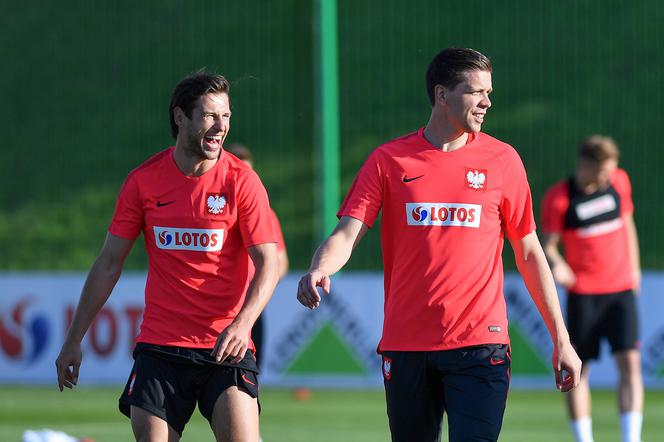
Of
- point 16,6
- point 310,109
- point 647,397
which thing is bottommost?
point 647,397

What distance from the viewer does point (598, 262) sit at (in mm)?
10602

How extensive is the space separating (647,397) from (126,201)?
379 inches

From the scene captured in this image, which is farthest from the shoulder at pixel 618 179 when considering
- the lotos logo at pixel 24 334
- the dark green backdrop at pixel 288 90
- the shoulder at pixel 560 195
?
the dark green backdrop at pixel 288 90

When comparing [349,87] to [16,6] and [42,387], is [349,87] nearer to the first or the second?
[16,6]

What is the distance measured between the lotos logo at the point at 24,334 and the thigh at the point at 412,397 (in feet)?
33.6

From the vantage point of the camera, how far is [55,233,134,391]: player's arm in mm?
6562

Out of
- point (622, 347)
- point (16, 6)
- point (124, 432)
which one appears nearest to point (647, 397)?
point (622, 347)

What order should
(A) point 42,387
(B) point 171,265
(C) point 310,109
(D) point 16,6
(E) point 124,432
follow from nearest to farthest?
(B) point 171,265, (E) point 124,432, (A) point 42,387, (C) point 310,109, (D) point 16,6

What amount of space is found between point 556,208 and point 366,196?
4676mm

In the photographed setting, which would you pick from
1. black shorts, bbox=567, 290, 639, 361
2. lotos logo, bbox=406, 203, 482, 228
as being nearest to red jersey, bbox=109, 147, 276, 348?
lotos logo, bbox=406, 203, 482, 228

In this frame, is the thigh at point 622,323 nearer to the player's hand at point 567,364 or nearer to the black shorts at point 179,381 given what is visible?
the player's hand at point 567,364

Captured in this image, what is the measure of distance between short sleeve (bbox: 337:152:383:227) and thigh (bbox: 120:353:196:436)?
3.67ft

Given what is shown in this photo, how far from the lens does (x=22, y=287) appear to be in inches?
632

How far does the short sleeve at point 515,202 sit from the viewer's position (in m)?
6.18
